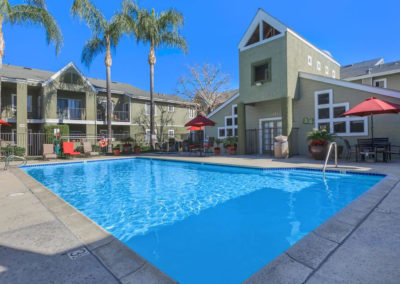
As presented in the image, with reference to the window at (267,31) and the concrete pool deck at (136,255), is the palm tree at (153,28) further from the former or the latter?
the concrete pool deck at (136,255)

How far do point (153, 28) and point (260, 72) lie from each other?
965 cm

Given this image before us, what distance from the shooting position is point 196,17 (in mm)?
21125

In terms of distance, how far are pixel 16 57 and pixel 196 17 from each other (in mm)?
17400

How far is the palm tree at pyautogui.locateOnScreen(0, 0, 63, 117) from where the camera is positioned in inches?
519

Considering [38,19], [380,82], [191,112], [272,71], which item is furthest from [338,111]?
[191,112]

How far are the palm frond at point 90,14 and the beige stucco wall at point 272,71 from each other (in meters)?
10.9

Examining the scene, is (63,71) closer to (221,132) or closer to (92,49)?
(92,49)

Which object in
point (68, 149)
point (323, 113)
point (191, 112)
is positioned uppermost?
point (191, 112)

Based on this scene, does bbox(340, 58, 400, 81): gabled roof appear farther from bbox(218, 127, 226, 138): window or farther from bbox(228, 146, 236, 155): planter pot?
bbox(228, 146, 236, 155): planter pot

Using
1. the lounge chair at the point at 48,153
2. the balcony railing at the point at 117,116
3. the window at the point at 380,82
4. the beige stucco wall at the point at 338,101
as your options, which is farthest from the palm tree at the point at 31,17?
the window at the point at 380,82

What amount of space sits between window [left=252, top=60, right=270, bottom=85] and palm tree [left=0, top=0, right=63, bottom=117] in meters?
13.1

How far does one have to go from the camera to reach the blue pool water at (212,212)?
2.84 m

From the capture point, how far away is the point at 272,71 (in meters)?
13.1

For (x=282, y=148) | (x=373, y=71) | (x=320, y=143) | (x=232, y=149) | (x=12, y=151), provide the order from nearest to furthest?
(x=320, y=143) → (x=282, y=148) → (x=12, y=151) → (x=232, y=149) → (x=373, y=71)
